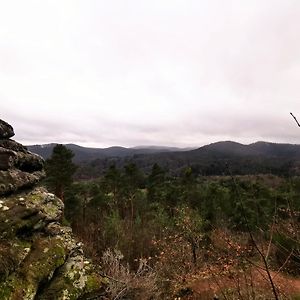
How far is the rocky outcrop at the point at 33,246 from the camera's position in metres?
7.94

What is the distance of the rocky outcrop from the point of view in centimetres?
794

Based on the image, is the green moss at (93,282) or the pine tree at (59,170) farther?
the pine tree at (59,170)

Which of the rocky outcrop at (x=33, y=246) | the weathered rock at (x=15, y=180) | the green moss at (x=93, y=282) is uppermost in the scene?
the weathered rock at (x=15, y=180)

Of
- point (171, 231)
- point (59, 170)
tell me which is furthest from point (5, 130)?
point (171, 231)

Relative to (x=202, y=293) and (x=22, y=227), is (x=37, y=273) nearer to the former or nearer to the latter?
(x=22, y=227)

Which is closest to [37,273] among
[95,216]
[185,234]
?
[185,234]

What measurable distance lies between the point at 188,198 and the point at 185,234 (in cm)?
2102

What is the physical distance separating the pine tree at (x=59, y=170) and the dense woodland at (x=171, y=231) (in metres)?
0.11

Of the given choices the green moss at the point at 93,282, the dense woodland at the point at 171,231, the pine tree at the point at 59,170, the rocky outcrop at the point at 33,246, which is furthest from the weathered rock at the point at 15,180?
the pine tree at the point at 59,170

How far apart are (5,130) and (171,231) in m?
25.1

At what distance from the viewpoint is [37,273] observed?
27.1 ft

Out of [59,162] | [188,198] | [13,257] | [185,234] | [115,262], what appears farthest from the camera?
[188,198]

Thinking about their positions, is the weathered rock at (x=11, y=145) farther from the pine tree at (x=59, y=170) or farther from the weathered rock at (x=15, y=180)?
the pine tree at (x=59, y=170)

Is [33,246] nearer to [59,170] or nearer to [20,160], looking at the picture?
[20,160]
